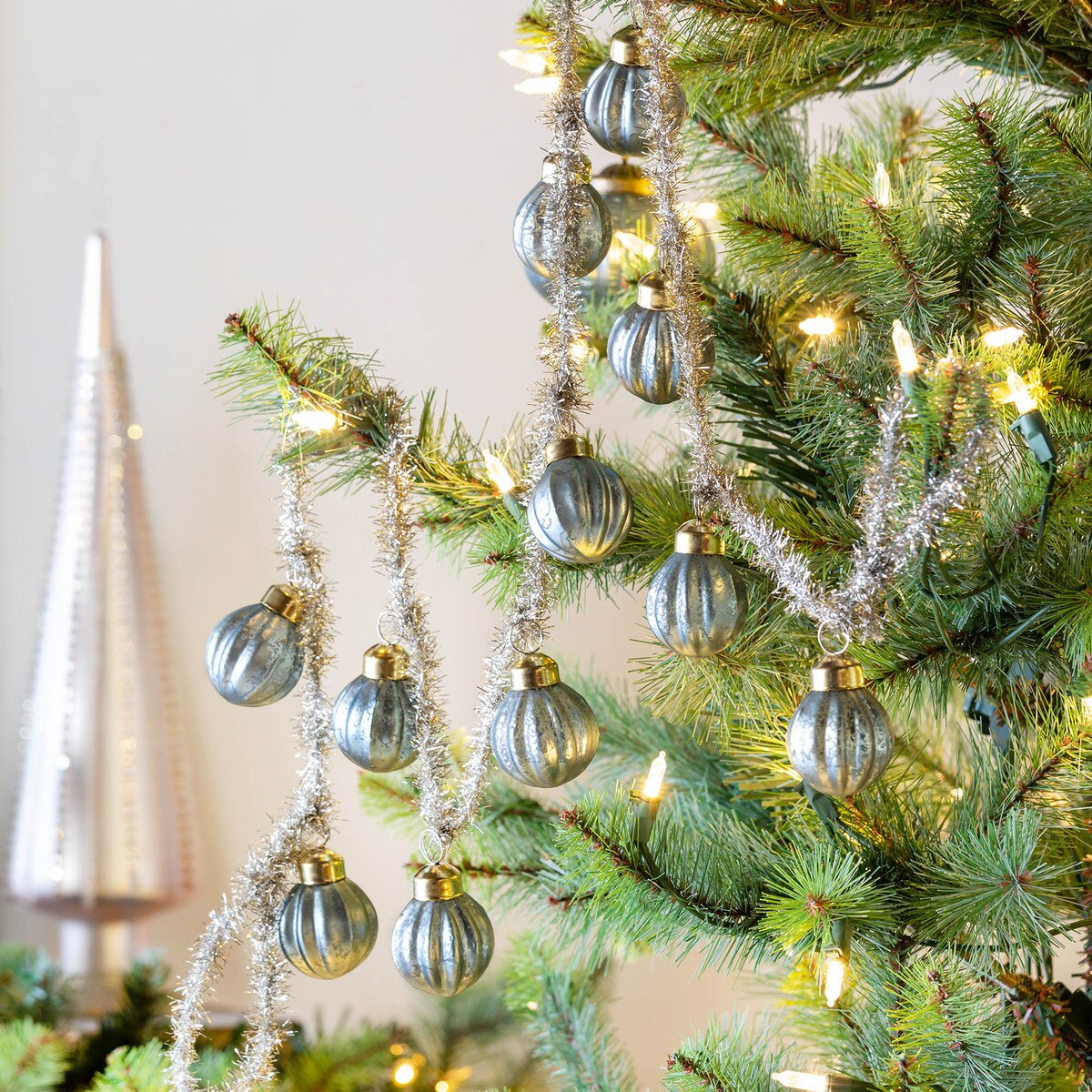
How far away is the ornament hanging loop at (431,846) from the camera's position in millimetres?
417

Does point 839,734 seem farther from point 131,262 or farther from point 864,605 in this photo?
point 131,262

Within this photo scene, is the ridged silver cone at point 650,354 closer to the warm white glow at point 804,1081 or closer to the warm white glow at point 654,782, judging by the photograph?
the warm white glow at point 654,782

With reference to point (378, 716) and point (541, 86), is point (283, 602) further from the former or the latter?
point (541, 86)

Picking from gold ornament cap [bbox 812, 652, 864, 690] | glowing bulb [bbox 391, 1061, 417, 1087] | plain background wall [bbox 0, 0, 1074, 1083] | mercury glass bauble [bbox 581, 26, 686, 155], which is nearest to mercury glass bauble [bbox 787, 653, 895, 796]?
gold ornament cap [bbox 812, 652, 864, 690]

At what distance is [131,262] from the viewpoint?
94cm

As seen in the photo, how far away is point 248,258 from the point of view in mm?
942

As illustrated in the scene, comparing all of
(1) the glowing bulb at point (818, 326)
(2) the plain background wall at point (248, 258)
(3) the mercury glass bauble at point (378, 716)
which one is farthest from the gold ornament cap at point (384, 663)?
(2) the plain background wall at point (248, 258)

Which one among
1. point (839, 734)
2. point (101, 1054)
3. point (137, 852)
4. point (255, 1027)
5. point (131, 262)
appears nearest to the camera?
point (839, 734)

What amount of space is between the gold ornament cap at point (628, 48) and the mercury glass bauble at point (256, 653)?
0.24 m

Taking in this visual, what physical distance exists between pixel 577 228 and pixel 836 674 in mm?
184

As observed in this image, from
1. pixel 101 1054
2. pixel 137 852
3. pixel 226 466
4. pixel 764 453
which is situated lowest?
pixel 101 1054

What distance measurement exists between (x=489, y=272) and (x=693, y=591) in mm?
644

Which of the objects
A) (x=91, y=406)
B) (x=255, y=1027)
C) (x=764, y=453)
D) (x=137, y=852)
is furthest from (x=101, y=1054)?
(x=764, y=453)

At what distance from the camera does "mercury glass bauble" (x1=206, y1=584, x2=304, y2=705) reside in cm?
40
